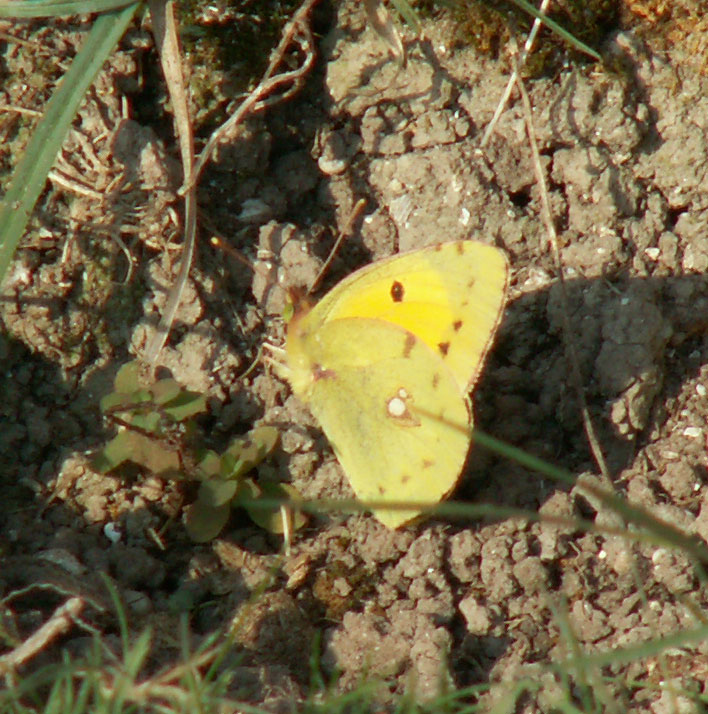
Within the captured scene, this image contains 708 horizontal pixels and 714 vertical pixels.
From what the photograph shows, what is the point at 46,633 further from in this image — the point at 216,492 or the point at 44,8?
the point at 44,8

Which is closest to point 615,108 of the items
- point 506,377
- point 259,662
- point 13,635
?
point 506,377

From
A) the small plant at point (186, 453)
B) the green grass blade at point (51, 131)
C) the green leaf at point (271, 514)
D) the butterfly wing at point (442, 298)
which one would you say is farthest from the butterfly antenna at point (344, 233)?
the green grass blade at point (51, 131)

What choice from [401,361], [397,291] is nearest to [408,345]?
[401,361]

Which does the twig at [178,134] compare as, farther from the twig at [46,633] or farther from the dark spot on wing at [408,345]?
the twig at [46,633]

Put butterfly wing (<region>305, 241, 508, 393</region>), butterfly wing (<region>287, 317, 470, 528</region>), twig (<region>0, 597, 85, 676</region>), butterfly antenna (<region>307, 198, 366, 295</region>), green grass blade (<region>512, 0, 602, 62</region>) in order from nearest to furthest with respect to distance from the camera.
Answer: twig (<region>0, 597, 85, 676</region>)
butterfly wing (<region>305, 241, 508, 393</region>)
butterfly wing (<region>287, 317, 470, 528</region>)
green grass blade (<region>512, 0, 602, 62</region>)
butterfly antenna (<region>307, 198, 366, 295</region>)

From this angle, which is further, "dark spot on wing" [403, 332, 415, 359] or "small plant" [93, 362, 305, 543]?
"small plant" [93, 362, 305, 543]

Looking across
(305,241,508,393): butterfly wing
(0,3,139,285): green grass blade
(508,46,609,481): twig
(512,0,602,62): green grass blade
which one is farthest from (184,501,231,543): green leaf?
(512,0,602,62): green grass blade

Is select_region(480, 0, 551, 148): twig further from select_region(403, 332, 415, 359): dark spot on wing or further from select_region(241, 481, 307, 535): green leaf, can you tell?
select_region(241, 481, 307, 535): green leaf
